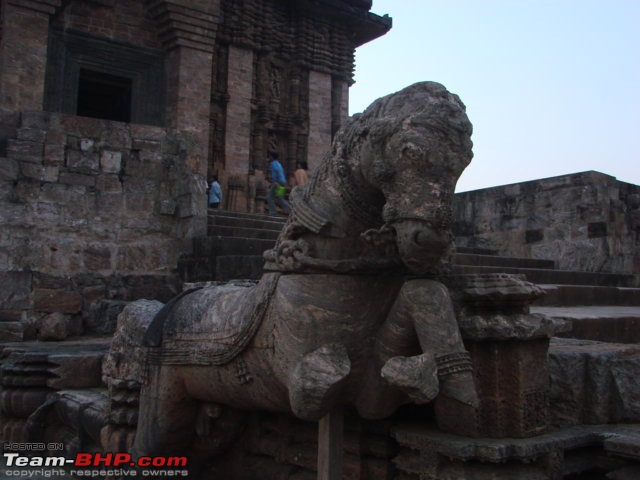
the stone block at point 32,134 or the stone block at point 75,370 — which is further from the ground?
the stone block at point 32,134

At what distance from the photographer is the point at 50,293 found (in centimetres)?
603

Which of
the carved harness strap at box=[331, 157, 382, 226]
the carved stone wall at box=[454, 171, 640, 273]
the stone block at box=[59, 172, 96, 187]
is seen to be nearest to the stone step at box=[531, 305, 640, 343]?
the carved harness strap at box=[331, 157, 382, 226]

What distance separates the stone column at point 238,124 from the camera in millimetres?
15266

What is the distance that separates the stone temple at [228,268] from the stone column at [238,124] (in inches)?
2.1

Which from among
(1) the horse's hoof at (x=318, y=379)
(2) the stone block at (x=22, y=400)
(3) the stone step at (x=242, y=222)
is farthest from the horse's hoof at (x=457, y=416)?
(3) the stone step at (x=242, y=222)

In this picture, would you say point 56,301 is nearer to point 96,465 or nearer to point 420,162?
point 96,465

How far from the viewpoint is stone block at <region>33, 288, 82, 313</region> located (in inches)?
235

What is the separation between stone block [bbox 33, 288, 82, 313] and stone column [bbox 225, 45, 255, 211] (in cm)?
901

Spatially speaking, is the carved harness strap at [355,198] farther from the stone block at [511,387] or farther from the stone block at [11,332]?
the stone block at [11,332]

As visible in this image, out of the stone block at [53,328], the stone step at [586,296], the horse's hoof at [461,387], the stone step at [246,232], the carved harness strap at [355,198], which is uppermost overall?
the stone step at [246,232]

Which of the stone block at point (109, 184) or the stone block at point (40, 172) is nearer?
the stone block at point (40, 172)

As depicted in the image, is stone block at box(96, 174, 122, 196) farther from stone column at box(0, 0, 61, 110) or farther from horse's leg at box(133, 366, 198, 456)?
stone column at box(0, 0, 61, 110)

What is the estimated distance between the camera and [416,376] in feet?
6.82

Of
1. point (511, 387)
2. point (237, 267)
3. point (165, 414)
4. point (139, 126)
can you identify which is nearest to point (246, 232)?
point (237, 267)
